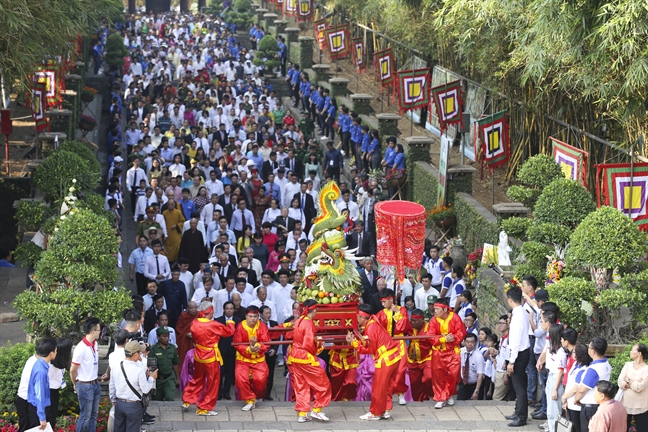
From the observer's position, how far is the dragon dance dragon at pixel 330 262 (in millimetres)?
13422

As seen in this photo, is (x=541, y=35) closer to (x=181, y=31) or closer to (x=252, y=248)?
(x=252, y=248)

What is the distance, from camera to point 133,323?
1193cm

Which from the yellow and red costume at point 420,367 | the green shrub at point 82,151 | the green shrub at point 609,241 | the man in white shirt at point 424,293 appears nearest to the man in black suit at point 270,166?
the green shrub at point 82,151

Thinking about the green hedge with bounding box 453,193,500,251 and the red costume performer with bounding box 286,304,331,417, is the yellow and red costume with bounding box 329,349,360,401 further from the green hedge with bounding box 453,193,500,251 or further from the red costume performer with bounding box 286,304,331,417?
the green hedge with bounding box 453,193,500,251

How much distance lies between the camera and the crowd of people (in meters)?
11.4

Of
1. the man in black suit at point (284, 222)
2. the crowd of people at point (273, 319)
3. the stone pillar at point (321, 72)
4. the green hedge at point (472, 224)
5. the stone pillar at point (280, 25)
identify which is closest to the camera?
the crowd of people at point (273, 319)

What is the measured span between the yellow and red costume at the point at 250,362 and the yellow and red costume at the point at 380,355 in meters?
1.13

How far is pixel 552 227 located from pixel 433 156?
36.0ft

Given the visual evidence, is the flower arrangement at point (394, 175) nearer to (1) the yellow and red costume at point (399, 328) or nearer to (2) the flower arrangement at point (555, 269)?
(2) the flower arrangement at point (555, 269)

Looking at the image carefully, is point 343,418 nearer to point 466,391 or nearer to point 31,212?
point 466,391

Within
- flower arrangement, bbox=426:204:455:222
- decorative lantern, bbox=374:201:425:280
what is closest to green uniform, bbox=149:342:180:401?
decorative lantern, bbox=374:201:425:280

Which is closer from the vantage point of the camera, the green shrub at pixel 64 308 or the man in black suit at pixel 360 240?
the green shrub at pixel 64 308

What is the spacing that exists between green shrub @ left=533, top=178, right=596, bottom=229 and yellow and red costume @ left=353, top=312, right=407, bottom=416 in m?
2.81

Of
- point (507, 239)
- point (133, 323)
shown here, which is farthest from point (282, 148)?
point (133, 323)
